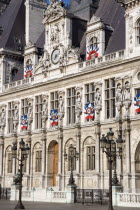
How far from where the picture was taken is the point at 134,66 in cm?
3803

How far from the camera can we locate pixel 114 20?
45250 millimetres

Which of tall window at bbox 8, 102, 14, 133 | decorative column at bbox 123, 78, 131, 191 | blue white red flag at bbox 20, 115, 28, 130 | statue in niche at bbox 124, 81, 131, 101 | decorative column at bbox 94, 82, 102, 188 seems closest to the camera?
decorative column at bbox 123, 78, 131, 191

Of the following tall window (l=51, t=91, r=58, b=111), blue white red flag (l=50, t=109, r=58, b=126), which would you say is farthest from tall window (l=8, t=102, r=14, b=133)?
blue white red flag (l=50, t=109, r=58, b=126)

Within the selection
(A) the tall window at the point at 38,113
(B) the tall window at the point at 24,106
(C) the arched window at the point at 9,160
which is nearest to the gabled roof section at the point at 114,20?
(A) the tall window at the point at 38,113

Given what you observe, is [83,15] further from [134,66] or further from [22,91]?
[134,66]

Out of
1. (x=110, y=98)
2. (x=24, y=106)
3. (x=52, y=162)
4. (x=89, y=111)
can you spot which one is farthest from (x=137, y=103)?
(x=24, y=106)

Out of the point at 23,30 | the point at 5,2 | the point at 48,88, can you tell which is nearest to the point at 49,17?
the point at 48,88

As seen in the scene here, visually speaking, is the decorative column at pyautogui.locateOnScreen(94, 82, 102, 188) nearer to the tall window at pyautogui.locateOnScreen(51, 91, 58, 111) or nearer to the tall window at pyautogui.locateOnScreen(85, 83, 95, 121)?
the tall window at pyautogui.locateOnScreen(85, 83, 95, 121)

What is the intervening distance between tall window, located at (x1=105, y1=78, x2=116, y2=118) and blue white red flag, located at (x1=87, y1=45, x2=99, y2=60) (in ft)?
11.0

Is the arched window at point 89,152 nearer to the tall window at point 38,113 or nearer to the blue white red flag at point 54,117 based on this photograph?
the blue white red flag at point 54,117

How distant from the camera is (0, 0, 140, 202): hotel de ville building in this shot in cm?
3822

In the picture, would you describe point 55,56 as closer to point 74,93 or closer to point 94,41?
point 74,93

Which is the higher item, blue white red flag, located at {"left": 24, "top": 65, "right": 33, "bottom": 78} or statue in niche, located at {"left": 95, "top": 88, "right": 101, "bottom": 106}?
blue white red flag, located at {"left": 24, "top": 65, "right": 33, "bottom": 78}

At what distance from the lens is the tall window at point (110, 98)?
39.7 metres
